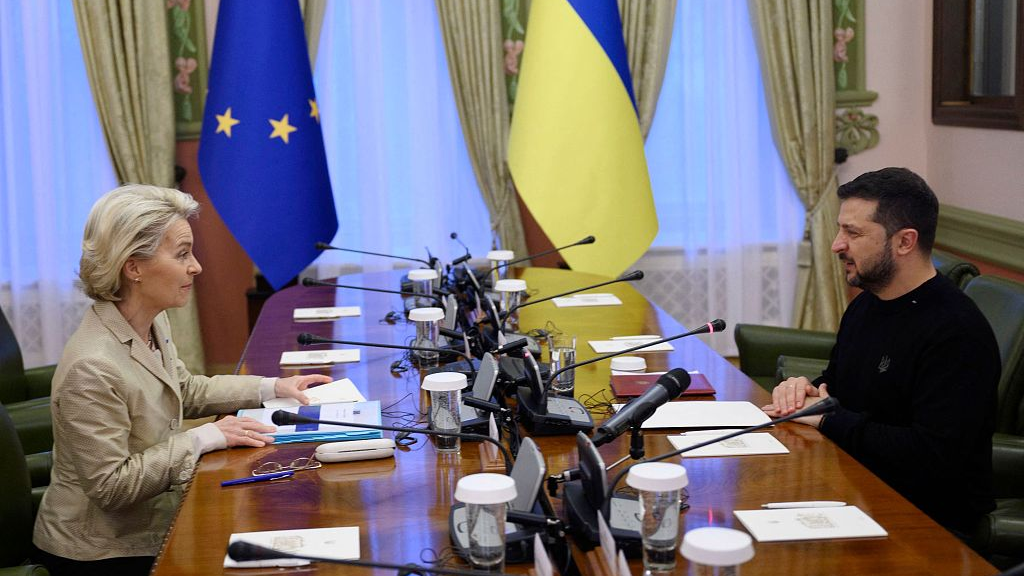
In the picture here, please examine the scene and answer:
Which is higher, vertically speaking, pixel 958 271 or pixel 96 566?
pixel 958 271

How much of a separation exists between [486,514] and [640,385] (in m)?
1.20

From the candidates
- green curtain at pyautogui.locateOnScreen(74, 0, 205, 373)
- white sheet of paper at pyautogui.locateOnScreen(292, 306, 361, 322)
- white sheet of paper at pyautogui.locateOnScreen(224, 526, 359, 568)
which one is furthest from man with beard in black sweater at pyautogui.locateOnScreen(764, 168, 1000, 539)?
green curtain at pyautogui.locateOnScreen(74, 0, 205, 373)

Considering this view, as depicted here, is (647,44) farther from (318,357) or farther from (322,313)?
(318,357)

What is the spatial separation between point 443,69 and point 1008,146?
2688 mm

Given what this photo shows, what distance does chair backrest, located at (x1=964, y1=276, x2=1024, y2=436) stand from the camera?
295 cm

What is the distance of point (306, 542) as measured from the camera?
1833mm

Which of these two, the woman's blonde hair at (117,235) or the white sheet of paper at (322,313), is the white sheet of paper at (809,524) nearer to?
the woman's blonde hair at (117,235)

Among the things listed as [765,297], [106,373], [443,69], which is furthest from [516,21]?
[106,373]

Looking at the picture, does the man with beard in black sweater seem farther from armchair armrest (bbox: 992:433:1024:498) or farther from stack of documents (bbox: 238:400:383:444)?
stack of documents (bbox: 238:400:383:444)

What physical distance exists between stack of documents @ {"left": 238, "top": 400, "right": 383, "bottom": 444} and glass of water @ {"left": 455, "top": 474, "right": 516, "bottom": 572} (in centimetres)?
76

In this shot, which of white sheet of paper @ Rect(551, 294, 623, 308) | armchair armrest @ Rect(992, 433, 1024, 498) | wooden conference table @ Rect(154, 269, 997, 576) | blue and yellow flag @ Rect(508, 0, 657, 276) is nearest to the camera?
wooden conference table @ Rect(154, 269, 997, 576)

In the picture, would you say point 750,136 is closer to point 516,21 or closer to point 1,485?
point 516,21

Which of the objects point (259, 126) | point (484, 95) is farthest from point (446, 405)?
point (484, 95)

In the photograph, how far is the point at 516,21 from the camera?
553cm
